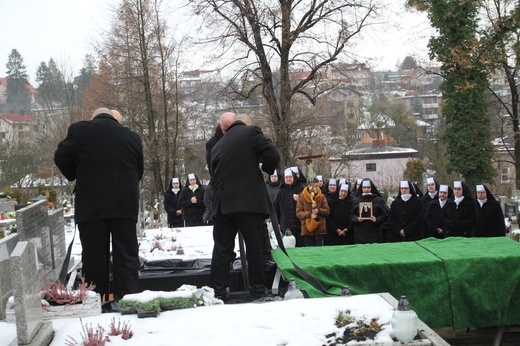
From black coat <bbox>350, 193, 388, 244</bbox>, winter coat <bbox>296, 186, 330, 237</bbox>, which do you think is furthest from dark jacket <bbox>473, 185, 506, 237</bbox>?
winter coat <bbox>296, 186, 330, 237</bbox>

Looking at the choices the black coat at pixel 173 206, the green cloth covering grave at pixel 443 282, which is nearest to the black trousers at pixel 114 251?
the green cloth covering grave at pixel 443 282

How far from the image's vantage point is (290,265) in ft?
24.3

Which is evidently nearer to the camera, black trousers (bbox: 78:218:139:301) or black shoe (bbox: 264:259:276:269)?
black trousers (bbox: 78:218:139:301)

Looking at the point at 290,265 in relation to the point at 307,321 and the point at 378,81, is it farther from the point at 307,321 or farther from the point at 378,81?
the point at 378,81

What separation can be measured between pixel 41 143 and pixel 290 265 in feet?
133

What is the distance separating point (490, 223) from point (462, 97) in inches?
645

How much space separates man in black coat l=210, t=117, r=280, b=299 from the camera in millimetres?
7234

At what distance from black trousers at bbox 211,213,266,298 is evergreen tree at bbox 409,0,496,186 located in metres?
20.5

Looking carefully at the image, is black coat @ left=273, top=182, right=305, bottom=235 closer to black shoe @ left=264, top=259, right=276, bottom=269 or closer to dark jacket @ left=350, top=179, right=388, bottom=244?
dark jacket @ left=350, top=179, right=388, bottom=244

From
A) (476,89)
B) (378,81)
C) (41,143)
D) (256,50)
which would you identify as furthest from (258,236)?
(378,81)

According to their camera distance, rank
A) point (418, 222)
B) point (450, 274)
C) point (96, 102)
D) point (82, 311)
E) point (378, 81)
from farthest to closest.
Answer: point (378, 81)
point (96, 102)
point (418, 222)
point (450, 274)
point (82, 311)

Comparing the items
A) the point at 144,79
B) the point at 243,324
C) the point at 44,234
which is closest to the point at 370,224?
the point at 44,234

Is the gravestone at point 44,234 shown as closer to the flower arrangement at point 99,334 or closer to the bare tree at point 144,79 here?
the flower arrangement at point 99,334

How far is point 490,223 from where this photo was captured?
39.0 feet
